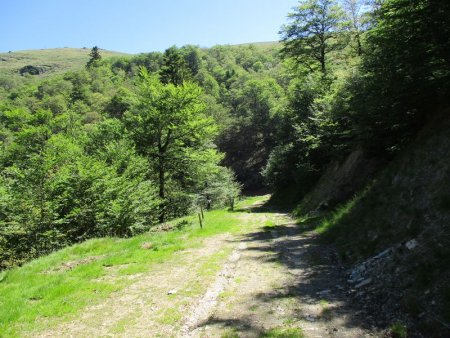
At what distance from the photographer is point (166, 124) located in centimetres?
2672

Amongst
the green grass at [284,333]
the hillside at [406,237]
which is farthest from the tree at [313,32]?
the green grass at [284,333]

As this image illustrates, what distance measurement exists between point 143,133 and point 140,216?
7372 millimetres

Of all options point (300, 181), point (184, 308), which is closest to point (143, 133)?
point (300, 181)

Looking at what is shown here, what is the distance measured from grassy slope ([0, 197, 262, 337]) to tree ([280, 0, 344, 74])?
24.3 meters

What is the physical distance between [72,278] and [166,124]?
17.4 metres

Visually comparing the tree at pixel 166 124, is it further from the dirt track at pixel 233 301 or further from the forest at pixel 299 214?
the dirt track at pixel 233 301

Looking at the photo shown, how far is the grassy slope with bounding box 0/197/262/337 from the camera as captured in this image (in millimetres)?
8086

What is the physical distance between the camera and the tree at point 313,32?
3275cm

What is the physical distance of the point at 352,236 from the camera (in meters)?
11.8

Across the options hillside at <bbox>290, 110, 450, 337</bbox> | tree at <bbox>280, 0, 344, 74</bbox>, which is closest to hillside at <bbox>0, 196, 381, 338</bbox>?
hillside at <bbox>290, 110, 450, 337</bbox>

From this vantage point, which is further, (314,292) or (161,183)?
(161,183)

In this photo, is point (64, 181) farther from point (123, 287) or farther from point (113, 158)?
point (123, 287)

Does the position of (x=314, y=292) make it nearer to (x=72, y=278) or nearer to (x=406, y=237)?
(x=406, y=237)

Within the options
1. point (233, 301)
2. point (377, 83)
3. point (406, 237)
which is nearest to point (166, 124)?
point (377, 83)
